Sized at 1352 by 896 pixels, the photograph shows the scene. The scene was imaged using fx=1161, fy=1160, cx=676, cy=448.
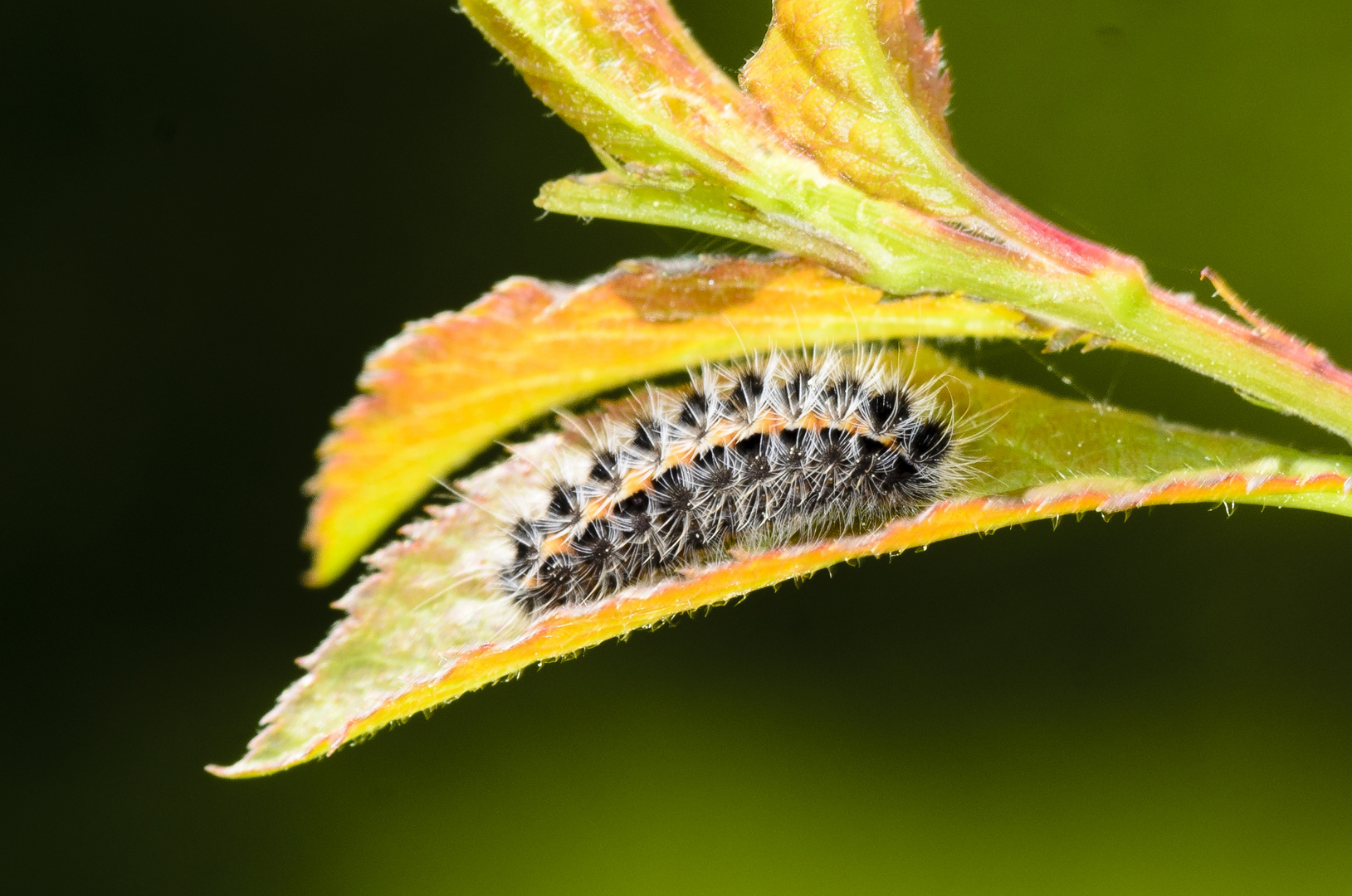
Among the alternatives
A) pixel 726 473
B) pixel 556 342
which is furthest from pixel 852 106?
pixel 726 473

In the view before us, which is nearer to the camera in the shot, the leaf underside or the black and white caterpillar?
the leaf underside

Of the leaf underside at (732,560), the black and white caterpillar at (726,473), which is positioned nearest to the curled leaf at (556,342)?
the leaf underside at (732,560)

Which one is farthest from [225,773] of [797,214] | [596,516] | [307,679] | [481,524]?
[797,214]

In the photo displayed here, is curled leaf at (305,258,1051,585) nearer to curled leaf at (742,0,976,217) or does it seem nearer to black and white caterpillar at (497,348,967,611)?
curled leaf at (742,0,976,217)

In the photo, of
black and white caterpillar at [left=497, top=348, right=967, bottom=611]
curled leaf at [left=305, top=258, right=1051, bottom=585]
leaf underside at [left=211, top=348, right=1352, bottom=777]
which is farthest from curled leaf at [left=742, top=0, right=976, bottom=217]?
black and white caterpillar at [left=497, top=348, right=967, bottom=611]

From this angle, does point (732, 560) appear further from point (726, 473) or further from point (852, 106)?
point (726, 473)
